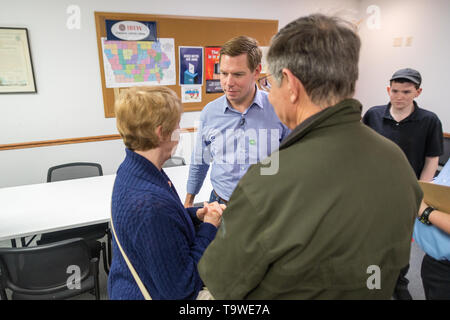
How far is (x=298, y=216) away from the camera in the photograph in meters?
0.61

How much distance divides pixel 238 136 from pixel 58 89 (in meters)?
2.76

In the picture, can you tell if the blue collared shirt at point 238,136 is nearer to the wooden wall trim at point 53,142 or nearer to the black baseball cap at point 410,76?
the black baseball cap at point 410,76

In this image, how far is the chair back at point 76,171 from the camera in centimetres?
274

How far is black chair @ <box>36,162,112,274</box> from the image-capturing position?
221 cm

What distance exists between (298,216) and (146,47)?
3.57m

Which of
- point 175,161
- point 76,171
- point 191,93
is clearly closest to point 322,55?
point 175,161

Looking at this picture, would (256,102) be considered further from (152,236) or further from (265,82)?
(152,236)

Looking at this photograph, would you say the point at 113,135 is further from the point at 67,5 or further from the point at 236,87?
the point at 236,87

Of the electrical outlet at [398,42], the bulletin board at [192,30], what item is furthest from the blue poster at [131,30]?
the electrical outlet at [398,42]

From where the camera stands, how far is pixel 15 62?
3.12 meters

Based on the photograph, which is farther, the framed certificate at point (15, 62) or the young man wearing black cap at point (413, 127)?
the framed certificate at point (15, 62)

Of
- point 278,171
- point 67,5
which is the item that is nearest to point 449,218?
point 278,171

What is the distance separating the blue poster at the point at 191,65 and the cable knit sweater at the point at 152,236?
3134 mm

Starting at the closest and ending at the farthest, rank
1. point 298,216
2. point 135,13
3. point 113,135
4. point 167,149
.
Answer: point 298,216 < point 167,149 < point 135,13 < point 113,135
